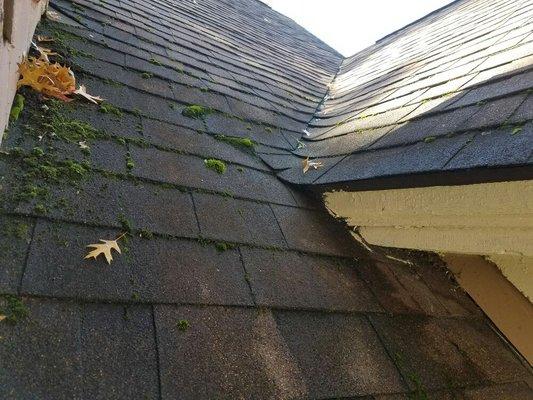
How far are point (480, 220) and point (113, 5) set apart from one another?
128 inches

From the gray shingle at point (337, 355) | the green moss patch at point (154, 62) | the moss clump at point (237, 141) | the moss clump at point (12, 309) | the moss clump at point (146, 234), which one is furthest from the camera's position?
the green moss patch at point (154, 62)

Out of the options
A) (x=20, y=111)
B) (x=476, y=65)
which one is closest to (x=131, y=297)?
(x=20, y=111)

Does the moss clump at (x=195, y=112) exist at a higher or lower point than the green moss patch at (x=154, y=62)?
lower

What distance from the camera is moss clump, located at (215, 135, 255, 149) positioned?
2381 millimetres

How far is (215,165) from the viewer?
208 centimetres

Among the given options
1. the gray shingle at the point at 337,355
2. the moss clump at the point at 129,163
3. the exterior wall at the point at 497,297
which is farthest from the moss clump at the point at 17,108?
the exterior wall at the point at 497,297

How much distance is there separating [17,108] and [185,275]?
985mm

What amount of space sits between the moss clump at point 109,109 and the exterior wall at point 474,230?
1214 mm

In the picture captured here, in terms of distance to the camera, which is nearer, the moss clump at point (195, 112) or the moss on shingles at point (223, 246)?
the moss on shingles at point (223, 246)

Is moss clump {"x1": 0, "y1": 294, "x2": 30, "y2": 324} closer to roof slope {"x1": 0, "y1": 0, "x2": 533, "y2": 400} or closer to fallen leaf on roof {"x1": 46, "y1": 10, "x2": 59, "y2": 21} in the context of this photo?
roof slope {"x1": 0, "y1": 0, "x2": 533, "y2": 400}

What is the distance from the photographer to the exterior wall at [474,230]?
1493 mm

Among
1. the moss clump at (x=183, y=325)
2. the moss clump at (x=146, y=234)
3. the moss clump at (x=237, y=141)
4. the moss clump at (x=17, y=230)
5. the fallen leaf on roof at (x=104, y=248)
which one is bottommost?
the moss clump at (x=237, y=141)

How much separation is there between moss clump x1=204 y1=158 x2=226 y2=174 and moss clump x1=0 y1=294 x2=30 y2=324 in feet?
3.85

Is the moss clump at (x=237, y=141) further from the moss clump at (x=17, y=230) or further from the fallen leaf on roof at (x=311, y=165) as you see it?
the moss clump at (x=17, y=230)
